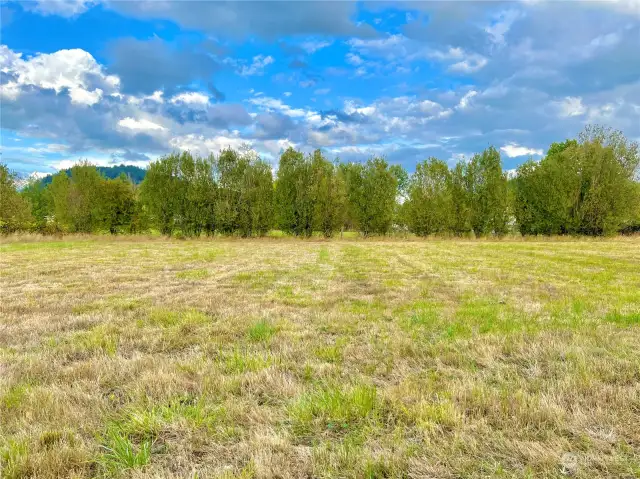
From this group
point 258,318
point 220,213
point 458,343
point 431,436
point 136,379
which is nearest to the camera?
point 431,436

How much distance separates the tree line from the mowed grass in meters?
35.9

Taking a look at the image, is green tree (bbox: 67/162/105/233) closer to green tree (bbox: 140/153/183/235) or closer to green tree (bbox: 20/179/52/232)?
green tree (bbox: 140/153/183/235)

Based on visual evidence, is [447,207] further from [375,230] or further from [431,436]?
[431,436]

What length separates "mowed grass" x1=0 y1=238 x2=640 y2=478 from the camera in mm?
2842

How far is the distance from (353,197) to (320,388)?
141 feet

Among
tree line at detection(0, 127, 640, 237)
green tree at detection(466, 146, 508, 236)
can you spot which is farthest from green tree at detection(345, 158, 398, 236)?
green tree at detection(466, 146, 508, 236)

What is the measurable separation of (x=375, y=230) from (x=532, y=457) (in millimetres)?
44112

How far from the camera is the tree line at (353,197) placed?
42062 mm

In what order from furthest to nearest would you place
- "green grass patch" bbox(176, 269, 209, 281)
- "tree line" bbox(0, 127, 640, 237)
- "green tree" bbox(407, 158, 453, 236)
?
1. "green tree" bbox(407, 158, 453, 236)
2. "tree line" bbox(0, 127, 640, 237)
3. "green grass patch" bbox(176, 269, 209, 281)

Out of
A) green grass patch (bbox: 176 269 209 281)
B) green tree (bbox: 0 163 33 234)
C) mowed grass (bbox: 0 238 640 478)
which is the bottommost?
mowed grass (bbox: 0 238 640 478)

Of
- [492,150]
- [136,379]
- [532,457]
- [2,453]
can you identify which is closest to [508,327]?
[532,457]

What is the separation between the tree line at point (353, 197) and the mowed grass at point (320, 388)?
35.9 m

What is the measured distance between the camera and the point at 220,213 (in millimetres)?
42844

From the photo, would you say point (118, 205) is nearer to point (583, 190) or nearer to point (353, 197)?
point (353, 197)
